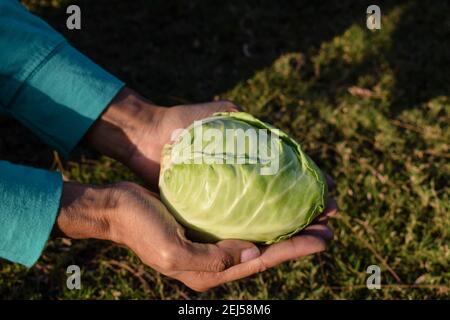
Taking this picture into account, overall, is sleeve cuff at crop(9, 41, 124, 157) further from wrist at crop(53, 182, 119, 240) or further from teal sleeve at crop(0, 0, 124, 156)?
wrist at crop(53, 182, 119, 240)

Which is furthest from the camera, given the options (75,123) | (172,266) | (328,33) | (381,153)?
(328,33)

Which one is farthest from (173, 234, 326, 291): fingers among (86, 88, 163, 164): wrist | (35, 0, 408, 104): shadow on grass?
(35, 0, 408, 104): shadow on grass

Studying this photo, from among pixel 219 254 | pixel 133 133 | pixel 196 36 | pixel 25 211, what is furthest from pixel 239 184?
pixel 196 36

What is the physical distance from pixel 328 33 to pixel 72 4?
8.25 feet

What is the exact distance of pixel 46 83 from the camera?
10.3 ft

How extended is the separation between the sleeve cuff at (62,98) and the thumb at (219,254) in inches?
45.0

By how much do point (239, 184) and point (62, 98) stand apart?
133 centimetres

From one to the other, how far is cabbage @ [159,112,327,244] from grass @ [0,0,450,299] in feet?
2.83

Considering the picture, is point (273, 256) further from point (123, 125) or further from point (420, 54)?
point (420, 54)

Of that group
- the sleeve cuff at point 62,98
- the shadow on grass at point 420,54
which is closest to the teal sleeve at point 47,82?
the sleeve cuff at point 62,98

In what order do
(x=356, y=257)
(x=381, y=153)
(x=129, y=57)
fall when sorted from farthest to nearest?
(x=129, y=57) < (x=381, y=153) < (x=356, y=257)

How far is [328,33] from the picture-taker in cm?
534
